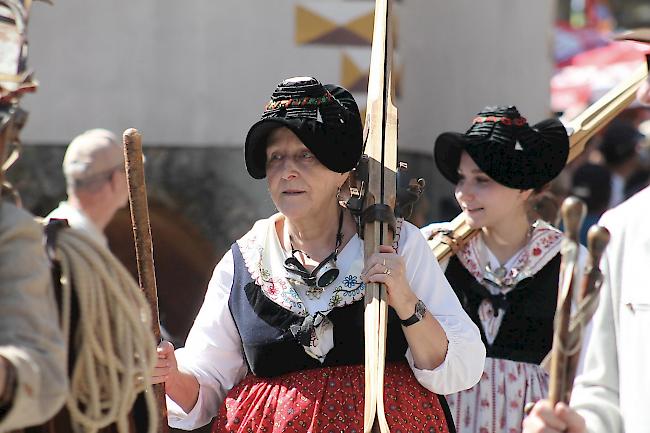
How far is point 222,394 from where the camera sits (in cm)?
350

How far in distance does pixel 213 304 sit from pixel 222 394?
251 millimetres

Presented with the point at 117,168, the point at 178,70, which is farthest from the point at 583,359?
the point at 178,70

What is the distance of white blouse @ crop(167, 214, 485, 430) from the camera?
328 centimetres

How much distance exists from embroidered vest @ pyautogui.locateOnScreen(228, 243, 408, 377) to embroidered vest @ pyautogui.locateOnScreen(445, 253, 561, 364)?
0.94 meters

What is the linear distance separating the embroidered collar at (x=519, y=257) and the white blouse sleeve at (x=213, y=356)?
110 cm

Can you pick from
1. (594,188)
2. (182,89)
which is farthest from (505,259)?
(182,89)

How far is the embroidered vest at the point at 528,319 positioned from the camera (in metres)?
4.19

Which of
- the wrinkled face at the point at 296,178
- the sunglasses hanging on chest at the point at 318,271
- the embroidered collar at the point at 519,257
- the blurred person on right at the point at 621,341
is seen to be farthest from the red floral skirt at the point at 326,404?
the embroidered collar at the point at 519,257

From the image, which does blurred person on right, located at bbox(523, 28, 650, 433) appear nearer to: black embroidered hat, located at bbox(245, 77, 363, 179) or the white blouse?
the white blouse

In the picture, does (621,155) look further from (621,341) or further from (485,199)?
(621,341)

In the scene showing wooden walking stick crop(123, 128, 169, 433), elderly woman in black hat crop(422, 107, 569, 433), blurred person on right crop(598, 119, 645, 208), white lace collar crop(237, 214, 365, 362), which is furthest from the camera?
blurred person on right crop(598, 119, 645, 208)

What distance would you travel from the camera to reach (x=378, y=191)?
341 cm

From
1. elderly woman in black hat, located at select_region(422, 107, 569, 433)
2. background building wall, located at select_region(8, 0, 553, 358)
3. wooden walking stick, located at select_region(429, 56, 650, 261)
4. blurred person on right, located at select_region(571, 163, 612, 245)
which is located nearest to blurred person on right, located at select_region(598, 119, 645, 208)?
blurred person on right, located at select_region(571, 163, 612, 245)

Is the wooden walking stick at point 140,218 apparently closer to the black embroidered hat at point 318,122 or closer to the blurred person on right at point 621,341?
the black embroidered hat at point 318,122
